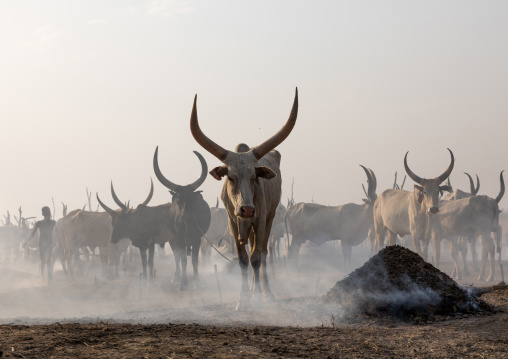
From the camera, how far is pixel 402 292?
763 cm

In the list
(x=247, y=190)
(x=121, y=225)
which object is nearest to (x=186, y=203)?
(x=121, y=225)

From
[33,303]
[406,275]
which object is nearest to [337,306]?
[406,275]

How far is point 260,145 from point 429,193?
9390 millimetres

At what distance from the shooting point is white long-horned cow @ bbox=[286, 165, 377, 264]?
2247 cm

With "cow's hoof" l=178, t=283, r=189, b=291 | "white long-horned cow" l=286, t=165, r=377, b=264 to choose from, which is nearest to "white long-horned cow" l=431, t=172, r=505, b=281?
"white long-horned cow" l=286, t=165, r=377, b=264

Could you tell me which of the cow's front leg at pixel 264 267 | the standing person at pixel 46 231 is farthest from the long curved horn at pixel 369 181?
the cow's front leg at pixel 264 267

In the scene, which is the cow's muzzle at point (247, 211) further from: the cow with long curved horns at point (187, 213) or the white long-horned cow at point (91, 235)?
the white long-horned cow at point (91, 235)

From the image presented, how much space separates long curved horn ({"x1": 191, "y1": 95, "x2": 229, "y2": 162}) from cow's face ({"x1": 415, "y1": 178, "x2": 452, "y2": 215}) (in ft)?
31.2

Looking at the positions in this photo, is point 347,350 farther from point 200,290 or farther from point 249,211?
point 200,290

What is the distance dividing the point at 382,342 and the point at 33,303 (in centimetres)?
1068

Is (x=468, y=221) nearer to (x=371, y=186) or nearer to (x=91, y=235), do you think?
(x=371, y=186)

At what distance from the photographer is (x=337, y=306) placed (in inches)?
311

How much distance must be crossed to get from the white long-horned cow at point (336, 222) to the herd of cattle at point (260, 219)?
0.04 m

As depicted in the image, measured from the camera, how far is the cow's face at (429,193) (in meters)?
16.7
